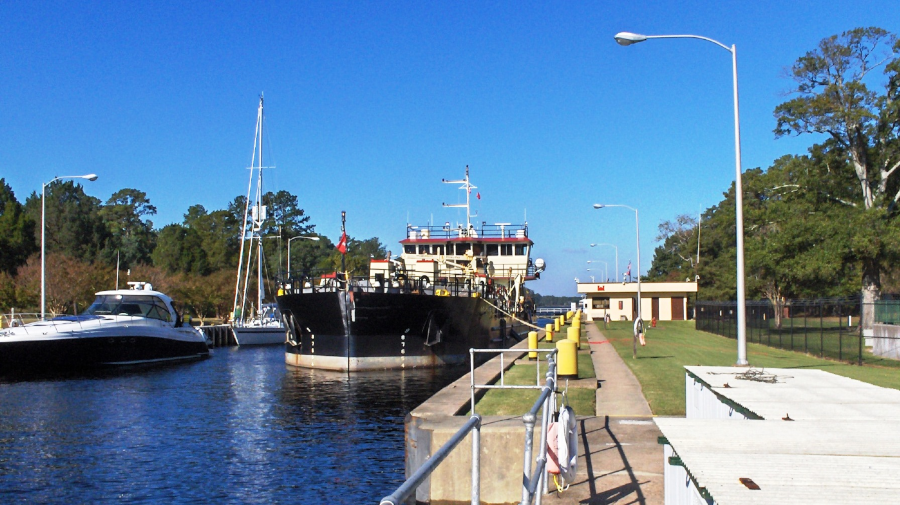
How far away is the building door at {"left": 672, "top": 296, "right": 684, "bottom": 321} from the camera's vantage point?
65.8 m

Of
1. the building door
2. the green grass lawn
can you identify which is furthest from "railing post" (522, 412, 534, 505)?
the building door

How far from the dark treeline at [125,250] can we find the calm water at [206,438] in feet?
39.4

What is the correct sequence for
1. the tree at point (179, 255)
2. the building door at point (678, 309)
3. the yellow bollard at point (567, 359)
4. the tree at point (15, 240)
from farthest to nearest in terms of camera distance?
the tree at point (179, 255) < the tree at point (15, 240) < the building door at point (678, 309) < the yellow bollard at point (567, 359)

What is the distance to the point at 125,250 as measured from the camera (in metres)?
91.6

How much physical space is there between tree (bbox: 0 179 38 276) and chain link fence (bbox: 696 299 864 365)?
57195 millimetres

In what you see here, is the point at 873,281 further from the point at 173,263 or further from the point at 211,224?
the point at 211,224

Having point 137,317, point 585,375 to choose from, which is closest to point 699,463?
point 585,375

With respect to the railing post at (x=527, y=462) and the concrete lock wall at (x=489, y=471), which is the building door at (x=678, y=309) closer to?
the concrete lock wall at (x=489, y=471)

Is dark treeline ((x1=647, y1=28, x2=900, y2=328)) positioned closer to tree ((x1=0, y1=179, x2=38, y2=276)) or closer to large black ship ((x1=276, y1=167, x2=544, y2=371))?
large black ship ((x1=276, y1=167, x2=544, y2=371))

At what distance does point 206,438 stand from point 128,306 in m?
23.8

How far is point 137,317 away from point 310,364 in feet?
33.3

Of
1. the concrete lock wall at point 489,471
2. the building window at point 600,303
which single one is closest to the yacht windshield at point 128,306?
the concrete lock wall at point 489,471

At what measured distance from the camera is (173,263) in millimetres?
95938

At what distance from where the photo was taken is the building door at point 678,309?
65831 millimetres
